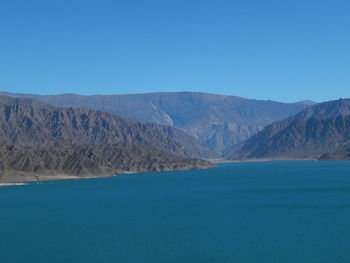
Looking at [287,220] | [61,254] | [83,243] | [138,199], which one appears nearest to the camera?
[61,254]

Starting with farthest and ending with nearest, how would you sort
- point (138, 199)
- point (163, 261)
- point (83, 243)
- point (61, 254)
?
1. point (138, 199)
2. point (83, 243)
3. point (61, 254)
4. point (163, 261)

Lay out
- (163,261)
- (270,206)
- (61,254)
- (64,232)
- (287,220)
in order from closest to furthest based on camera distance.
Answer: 1. (163,261)
2. (61,254)
3. (64,232)
4. (287,220)
5. (270,206)

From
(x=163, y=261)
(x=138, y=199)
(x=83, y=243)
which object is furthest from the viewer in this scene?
(x=138, y=199)

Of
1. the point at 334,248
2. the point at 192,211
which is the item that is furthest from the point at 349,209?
the point at 334,248

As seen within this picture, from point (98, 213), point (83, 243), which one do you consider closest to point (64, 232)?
point (83, 243)

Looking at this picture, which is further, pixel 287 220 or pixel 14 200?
pixel 14 200

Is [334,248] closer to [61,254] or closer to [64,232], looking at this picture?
[61,254]

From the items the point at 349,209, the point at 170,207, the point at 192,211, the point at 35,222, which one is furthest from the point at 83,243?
the point at 349,209

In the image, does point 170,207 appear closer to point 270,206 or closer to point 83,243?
point 270,206

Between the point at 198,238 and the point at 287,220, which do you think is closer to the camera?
the point at 198,238
